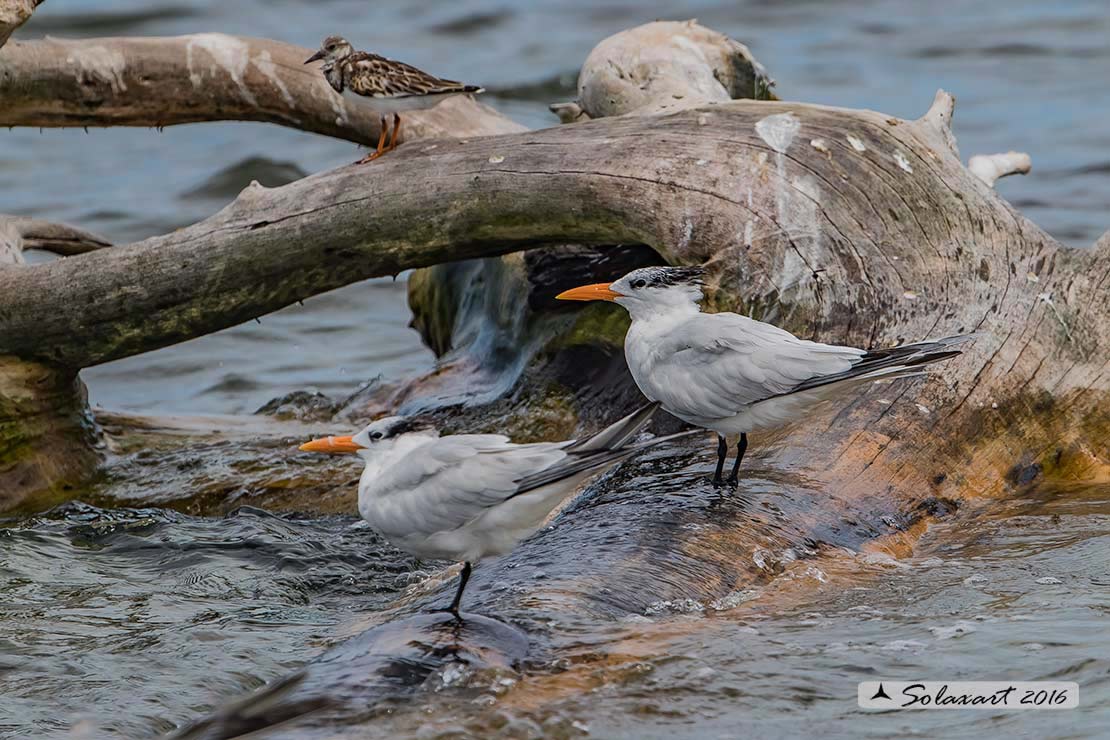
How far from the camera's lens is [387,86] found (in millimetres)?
6621

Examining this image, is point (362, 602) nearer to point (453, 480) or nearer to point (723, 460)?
point (723, 460)

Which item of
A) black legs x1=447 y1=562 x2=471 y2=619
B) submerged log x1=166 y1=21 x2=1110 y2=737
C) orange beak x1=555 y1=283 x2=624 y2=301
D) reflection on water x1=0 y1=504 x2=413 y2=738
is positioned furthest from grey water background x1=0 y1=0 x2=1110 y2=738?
orange beak x1=555 y1=283 x2=624 y2=301

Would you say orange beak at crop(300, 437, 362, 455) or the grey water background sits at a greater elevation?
orange beak at crop(300, 437, 362, 455)

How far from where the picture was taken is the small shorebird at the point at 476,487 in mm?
3586

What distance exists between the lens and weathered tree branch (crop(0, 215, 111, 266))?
21.8 ft

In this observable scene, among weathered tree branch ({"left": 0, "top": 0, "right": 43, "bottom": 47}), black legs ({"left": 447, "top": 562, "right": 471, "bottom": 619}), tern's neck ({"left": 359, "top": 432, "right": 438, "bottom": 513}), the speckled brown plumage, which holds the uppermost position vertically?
weathered tree branch ({"left": 0, "top": 0, "right": 43, "bottom": 47})

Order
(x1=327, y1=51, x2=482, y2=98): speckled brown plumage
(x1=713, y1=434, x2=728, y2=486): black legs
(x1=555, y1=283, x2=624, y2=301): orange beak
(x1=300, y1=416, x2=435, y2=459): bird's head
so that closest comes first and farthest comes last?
(x1=300, y1=416, x2=435, y2=459): bird's head, (x1=713, y1=434, x2=728, y2=486): black legs, (x1=555, y1=283, x2=624, y2=301): orange beak, (x1=327, y1=51, x2=482, y2=98): speckled brown plumage

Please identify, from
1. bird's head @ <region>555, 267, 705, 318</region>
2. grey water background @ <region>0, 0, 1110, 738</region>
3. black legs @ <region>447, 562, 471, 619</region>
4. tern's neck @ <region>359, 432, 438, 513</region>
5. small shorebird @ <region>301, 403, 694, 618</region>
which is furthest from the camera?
bird's head @ <region>555, 267, 705, 318</region>

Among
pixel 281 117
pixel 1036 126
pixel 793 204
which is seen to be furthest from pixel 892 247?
pixel 1036 126

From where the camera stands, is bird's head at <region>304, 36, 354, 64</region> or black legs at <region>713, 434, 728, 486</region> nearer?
black legs at <region>713, 434, 728, 486</region>

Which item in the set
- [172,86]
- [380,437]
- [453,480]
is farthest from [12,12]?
[453,480]

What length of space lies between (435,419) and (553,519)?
1.90m

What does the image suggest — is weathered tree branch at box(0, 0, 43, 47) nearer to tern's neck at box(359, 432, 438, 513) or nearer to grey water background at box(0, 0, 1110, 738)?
grey water background at box(0, 0, 1110, 738)

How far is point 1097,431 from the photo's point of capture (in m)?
5.21
